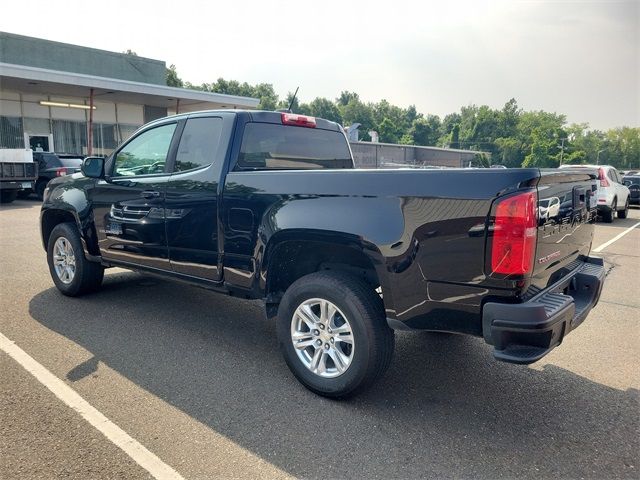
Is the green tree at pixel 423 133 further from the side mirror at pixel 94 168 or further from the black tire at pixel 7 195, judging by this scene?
the side mirror at pixel 94 168

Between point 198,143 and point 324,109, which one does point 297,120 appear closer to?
point 198,143

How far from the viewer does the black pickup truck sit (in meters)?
2.68

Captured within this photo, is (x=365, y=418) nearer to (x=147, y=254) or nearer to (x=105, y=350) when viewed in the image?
(x=105, y=350)

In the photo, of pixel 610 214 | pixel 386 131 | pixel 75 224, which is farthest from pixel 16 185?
pixel 386 131

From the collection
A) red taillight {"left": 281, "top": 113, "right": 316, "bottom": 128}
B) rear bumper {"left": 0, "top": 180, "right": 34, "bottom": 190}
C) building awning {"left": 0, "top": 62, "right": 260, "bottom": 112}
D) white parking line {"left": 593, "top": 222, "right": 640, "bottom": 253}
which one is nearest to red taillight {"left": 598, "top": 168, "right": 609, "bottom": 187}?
white parking line {"left": 593, "top": 222, "right": 640, "bottom": 253}

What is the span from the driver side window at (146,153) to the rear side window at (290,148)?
913mm

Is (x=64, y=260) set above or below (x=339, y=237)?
below

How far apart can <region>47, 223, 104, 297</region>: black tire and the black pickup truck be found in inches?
13.1

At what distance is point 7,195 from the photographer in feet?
52.0

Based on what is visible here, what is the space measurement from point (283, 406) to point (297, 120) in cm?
254

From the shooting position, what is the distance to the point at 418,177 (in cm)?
290

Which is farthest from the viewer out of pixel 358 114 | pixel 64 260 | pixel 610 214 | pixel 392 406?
pixel 358 114

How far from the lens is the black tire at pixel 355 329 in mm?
3135

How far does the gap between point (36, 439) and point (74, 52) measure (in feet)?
105
